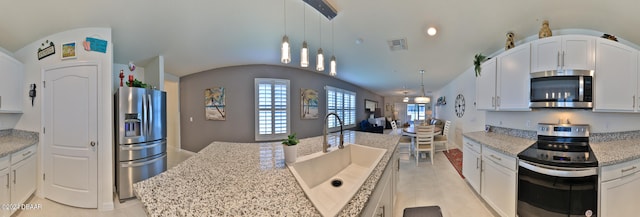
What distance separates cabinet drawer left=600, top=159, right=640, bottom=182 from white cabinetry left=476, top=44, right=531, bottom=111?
770mm

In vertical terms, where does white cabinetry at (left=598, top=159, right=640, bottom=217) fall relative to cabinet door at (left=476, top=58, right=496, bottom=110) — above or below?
below

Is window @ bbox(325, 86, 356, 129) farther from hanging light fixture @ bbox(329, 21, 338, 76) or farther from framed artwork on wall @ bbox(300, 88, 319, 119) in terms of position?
hanging light fixture @ bbox(329, 21, 338, 76)

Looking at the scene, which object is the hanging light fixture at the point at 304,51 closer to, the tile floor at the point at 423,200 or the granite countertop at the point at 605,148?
the tile floor at the point at 423,200

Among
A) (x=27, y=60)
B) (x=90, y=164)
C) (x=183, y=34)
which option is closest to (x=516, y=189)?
(x=183, y=34)

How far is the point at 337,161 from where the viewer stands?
5.49ft

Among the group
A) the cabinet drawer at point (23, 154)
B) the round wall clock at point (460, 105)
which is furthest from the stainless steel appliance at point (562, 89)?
the cabinet drawer at point (23, 154)

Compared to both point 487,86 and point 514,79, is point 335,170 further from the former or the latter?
point 487,86

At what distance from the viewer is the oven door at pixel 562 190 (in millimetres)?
1594

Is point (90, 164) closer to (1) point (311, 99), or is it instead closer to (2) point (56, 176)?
(2) point (56, 176)

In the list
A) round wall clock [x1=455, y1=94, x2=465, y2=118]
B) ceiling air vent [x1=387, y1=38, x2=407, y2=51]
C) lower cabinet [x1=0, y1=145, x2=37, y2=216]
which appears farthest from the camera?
round wall clock [x1=455, y1=94, x2=465, y2=118]

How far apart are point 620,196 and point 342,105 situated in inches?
195

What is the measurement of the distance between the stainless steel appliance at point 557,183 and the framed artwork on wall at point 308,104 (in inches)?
138

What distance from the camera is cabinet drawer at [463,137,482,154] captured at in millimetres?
2443

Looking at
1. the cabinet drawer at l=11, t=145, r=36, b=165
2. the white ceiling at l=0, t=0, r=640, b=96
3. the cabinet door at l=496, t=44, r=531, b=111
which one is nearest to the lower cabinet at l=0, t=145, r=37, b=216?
the cabinet drawer at l=11, t=145, r=36, b=165
